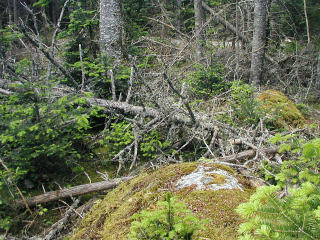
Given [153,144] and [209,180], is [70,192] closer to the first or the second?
[153,144]

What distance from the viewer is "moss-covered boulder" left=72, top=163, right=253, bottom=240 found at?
195cm

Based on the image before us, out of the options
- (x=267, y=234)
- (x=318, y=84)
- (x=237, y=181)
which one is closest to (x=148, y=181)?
(x=237, y=181)

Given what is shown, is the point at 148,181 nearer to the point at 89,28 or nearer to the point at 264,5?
the point at 89,28

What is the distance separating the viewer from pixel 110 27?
6.86m

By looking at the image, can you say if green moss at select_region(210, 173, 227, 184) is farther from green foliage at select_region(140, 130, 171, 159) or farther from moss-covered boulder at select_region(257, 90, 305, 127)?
moss-covered boulder at select_region(257, 90, 305, 127)

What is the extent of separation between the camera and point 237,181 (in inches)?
99.4

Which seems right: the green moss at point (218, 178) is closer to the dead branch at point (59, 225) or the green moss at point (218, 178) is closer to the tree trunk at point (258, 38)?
the dead branch at point (59, 225)

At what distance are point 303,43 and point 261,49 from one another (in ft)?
17.3

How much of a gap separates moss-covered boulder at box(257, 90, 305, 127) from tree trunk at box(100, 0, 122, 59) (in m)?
3.80

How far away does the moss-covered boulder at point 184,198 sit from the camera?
6.39 ft

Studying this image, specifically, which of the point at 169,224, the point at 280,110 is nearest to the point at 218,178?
the point at 169,224

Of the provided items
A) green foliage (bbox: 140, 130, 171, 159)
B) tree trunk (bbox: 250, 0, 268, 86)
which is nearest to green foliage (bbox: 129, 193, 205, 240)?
green foliage (bbox: 140, 130, 171, 159)

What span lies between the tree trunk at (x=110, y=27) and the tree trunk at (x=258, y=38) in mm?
4405

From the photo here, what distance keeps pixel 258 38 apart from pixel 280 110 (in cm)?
363
